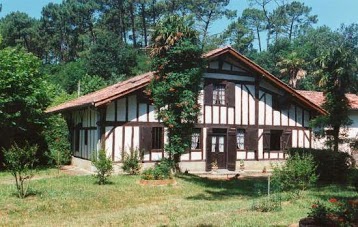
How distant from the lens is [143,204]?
13.7m

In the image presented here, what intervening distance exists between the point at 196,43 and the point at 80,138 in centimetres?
984

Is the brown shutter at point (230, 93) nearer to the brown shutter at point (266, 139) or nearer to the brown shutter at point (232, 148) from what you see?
the brown shutter at point (232, 148)

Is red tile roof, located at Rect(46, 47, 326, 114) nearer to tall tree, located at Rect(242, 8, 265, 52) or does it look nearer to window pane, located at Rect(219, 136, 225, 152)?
window pane, located at Rect(219, 136, 225, 152)

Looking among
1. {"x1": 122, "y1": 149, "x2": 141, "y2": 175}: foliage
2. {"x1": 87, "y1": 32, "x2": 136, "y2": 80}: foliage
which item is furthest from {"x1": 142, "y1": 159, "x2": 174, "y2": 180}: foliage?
{"x1": 87, "y1": 32, "x2": 136, "y2": 80}: foliage

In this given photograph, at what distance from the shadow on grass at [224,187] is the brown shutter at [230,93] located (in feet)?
18.4

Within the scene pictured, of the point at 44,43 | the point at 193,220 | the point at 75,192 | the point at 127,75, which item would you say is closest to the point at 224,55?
the point at 75,192

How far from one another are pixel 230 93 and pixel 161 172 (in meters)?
8.08

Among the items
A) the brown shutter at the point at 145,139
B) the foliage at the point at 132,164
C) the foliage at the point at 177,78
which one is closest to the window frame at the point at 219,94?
the brown shutter at the point at 145,139

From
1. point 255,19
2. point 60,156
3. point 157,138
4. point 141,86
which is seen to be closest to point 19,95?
point 60,156

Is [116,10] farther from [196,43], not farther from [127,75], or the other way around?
[196,43]

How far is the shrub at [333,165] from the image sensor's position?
19125 mm

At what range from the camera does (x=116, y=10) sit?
205ft

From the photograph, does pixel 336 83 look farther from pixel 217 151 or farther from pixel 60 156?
pixel 60 156

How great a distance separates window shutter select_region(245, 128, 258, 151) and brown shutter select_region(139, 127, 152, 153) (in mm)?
6310
